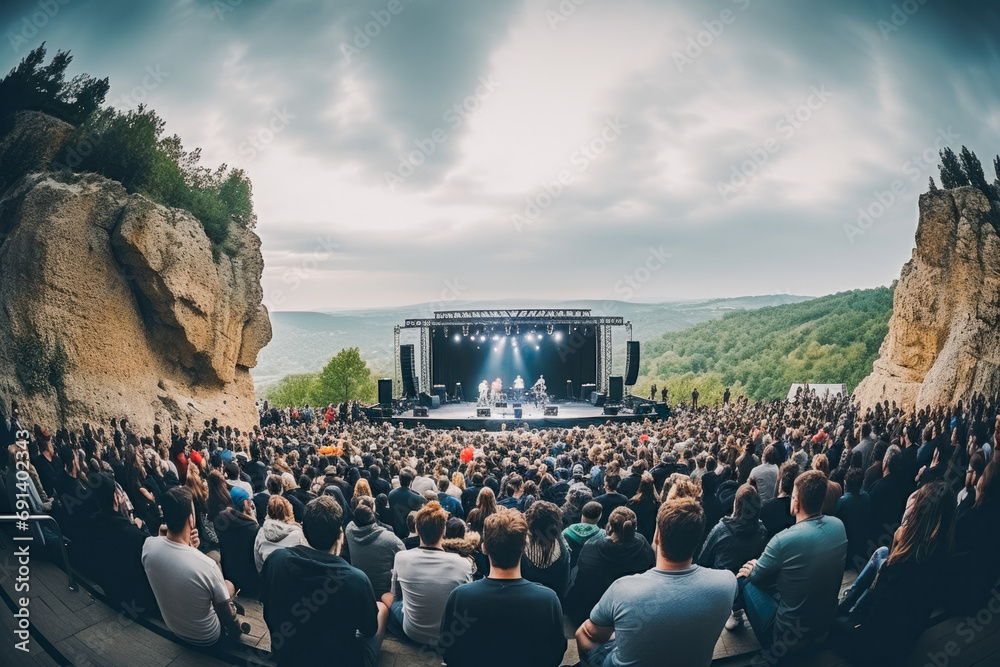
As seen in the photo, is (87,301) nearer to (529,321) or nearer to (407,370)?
(407,370)

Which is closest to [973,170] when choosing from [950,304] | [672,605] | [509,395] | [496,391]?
[950,304]

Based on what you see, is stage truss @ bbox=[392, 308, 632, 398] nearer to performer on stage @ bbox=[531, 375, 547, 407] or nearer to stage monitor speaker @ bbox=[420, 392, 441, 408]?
stage monitor speaker @ bbox=[420, 392, 441, 408]

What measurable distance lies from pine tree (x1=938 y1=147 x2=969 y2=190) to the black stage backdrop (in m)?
26.0

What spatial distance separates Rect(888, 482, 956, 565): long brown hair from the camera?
285 cm

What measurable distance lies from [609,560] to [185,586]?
8.63ft

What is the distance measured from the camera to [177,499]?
292 centimetres

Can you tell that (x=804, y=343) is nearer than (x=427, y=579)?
No

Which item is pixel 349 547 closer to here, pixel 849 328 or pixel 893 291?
pixel 893 291

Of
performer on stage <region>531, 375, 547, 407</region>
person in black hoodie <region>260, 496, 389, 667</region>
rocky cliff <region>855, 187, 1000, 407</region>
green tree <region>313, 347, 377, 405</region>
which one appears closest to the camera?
person in black hoodie <region>260, 496, 389, 667</region>

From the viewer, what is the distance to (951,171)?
3.79 m

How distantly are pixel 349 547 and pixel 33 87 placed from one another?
3.79 meters

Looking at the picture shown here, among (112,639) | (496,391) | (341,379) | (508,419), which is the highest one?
(112,639)

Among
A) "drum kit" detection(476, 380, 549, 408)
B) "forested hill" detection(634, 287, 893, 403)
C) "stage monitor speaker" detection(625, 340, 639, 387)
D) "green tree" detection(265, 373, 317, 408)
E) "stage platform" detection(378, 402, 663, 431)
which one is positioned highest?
"forested hill" detection(634, 287, 893, 403)

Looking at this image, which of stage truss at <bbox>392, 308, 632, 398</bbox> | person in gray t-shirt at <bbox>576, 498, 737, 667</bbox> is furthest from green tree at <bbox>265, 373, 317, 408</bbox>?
person in gray t-shirt at <bbox>576, 498, 737, 667</bbox>
